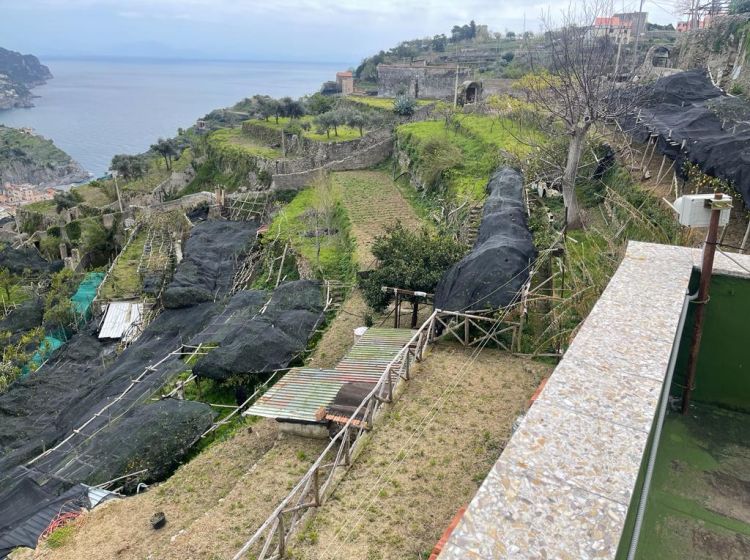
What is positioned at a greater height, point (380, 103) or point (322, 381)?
point (380, 103)

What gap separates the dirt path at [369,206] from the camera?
21.2 metres

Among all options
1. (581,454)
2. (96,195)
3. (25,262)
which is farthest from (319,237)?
(96,195)

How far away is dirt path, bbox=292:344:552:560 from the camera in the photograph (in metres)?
Result: 6.30

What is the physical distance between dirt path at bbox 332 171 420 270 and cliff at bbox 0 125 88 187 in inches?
2685

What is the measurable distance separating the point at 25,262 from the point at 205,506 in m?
29.1

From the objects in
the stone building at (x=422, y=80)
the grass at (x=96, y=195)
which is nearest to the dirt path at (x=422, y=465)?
the grass at (x=96, y=195)

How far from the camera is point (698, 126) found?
50.0 ft

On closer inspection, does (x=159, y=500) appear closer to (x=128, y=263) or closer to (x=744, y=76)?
(x=128, y=263)

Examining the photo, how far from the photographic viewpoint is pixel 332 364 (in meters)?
13.8

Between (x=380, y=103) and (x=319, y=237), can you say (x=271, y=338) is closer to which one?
(x=319, y=237)

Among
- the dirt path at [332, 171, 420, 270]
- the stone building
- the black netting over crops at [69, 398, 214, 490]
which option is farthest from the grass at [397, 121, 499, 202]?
the stone building

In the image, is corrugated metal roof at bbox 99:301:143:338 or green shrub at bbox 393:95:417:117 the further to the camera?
green shrub at bbox 393:95:417:117

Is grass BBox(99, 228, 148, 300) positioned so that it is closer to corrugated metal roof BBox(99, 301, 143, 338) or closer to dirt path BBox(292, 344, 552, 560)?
corrugated metal roof BBox(99, 301, 143, 338)

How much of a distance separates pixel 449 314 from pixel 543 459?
7.50 m
